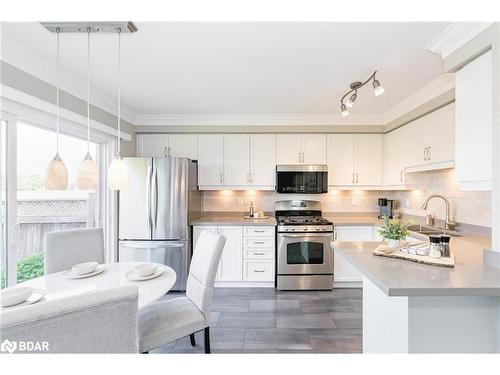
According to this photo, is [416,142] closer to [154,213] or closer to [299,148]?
[299,148]

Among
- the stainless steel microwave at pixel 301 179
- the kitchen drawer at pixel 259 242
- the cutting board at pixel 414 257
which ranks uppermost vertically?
the stainless steel microwave at pixel 301 179

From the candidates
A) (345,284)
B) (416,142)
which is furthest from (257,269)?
(416,142)

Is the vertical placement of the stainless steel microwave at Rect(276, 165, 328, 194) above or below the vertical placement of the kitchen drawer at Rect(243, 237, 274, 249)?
above

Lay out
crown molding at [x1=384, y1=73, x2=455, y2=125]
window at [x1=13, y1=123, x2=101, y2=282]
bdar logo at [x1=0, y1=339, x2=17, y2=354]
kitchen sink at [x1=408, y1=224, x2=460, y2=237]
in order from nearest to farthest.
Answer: bdar logo at [x1=0, y1=339, x2=17, y2=354], window at [x1=13, y1=123, x2=101, y2=282], crown molding at [x1=384, y1=73, x2=455, y2=125], kitchen sink at [x1=408, y1=224, x2=460, y2=237]

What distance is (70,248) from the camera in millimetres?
2074

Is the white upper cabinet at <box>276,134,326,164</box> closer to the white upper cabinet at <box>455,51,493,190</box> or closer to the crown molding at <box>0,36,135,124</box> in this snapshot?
the white upper cabinet at <box>455,51,493,190</box>

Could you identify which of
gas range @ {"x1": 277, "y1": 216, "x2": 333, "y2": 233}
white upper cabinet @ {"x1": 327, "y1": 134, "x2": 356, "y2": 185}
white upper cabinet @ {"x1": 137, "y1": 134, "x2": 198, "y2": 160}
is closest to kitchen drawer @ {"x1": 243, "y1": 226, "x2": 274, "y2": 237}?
gas range @ {"x1": 277, "y1": 216, "x2": 333, "y2": 233}

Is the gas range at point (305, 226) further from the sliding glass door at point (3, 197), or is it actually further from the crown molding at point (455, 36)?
the sliding glass door at point (3, 197)

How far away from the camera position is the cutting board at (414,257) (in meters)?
1.36

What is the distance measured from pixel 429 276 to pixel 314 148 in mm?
2705

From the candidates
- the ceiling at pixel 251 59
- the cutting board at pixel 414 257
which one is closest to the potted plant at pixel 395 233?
the cutting board at pixel 414 257

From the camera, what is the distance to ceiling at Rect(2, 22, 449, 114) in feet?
5.55

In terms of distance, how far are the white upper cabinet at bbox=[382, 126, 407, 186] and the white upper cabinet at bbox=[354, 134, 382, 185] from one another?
80 mm

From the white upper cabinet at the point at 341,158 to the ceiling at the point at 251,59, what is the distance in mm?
729
